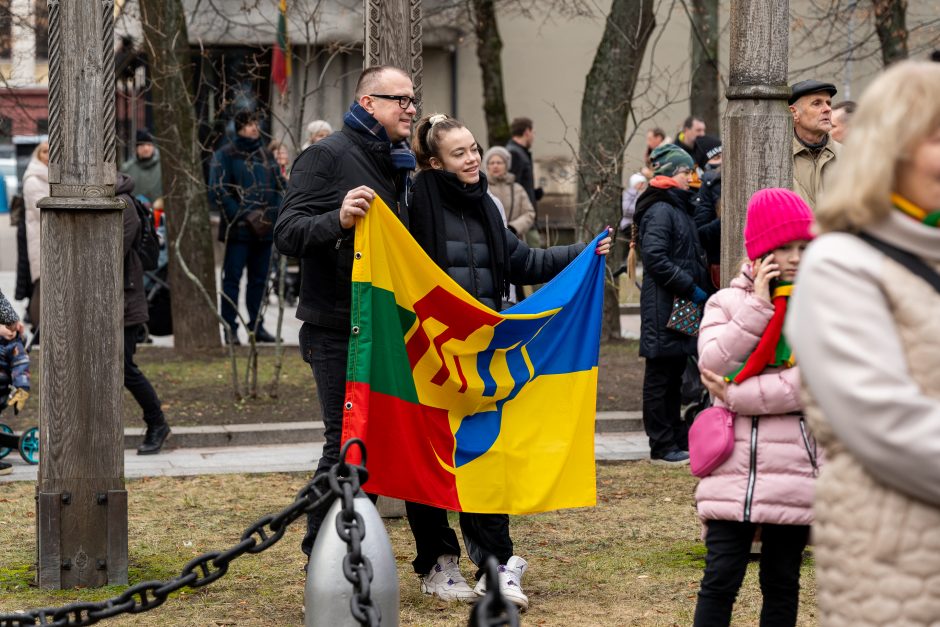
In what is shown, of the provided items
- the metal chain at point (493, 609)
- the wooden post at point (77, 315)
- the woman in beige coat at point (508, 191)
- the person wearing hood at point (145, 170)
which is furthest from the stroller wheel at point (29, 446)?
the person wearing hood at point (145, 170)

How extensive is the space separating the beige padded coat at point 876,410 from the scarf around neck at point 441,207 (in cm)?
350

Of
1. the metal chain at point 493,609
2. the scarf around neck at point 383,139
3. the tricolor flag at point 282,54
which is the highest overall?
the tricolor flag at point 282,54

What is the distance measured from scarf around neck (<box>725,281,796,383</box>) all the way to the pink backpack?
129 mm

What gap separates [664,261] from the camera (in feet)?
30.4

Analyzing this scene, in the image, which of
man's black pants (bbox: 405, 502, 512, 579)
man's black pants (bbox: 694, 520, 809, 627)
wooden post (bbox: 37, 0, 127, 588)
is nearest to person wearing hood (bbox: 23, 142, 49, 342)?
wooden post (bbox: 37, 0, 127, 588)

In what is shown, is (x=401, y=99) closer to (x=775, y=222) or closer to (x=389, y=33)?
(x=389, y=33)

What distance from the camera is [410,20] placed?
7.79 meters

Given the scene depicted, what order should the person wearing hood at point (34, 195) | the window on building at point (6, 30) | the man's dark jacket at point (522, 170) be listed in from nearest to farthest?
1. the person wearing hood at point (34, 195)
2. the window on building at point (6, 30)
3. the man's dark jacket at point (522, 170)

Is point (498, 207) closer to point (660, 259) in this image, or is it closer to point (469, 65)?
point (660, 259)


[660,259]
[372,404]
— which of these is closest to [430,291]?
[372,404]

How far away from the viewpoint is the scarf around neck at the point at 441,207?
20.5 feet

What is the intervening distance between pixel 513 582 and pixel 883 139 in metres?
3.71

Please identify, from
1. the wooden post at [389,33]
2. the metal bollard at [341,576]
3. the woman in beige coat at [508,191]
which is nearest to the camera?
the metal bollard at [341,576]

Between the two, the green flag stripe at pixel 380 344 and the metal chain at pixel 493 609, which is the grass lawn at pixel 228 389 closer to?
the green flag stripe at pixel 380 344
